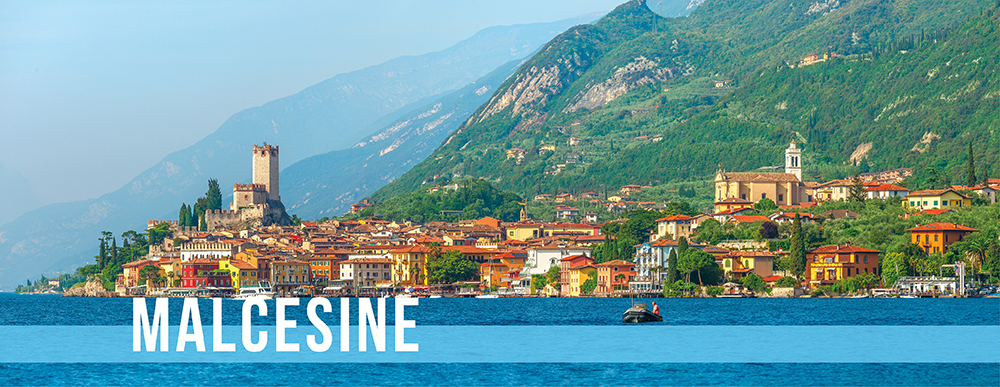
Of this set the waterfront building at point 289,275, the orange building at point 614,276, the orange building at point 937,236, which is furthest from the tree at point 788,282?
the waterfront building at point 289,275

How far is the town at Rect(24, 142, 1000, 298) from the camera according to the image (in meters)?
113

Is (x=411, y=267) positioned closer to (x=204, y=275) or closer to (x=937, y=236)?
(x=204, y=275)

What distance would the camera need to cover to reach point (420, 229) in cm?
17812

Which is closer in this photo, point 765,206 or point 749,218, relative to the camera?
point 749,218

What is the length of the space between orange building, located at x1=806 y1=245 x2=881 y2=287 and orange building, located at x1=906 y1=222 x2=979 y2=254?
4.63 meters

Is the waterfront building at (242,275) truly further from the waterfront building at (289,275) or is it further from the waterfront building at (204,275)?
the waterfront building at (289,275)

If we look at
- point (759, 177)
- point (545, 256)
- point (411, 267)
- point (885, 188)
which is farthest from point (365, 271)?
point (885, 188)

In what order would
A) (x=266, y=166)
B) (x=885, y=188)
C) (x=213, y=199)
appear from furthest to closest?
(x=266, y=166), (x=213, y=199), (x=885, y=188)

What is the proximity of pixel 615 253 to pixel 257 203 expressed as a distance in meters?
73.7

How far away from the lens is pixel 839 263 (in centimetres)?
11281

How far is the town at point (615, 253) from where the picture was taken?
113375mm

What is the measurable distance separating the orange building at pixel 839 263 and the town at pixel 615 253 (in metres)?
0.14

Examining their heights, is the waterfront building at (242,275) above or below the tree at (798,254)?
below

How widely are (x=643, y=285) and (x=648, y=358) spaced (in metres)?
64.8
